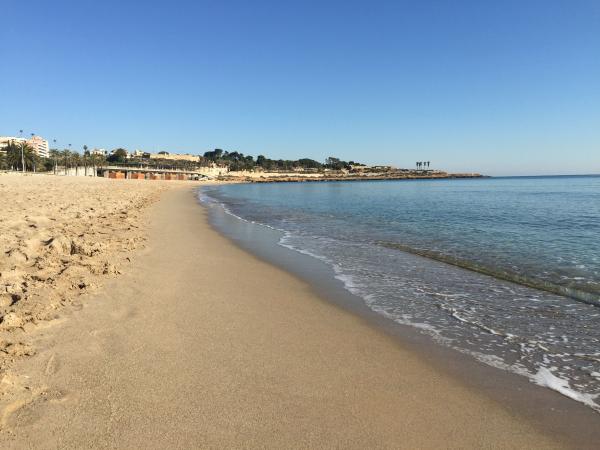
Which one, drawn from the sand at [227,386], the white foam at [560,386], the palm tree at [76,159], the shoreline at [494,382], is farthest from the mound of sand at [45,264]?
the palm tree at [76,159]

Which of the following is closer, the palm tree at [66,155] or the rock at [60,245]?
the rock at [60,245]

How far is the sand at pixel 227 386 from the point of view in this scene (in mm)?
2943

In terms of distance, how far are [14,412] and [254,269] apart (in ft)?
20.0

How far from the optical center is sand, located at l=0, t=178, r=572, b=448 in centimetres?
294

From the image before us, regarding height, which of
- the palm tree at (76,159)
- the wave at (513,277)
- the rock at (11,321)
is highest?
the palm tree at (76,159)

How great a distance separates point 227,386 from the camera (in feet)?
11.9

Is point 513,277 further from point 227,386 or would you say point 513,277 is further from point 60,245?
point 60,245

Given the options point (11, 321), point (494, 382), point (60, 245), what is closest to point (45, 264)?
point (60, 245)

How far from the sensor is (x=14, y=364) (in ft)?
12.1

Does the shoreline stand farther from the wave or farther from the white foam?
the wave

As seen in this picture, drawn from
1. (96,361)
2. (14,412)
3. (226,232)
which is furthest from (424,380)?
(226,232)

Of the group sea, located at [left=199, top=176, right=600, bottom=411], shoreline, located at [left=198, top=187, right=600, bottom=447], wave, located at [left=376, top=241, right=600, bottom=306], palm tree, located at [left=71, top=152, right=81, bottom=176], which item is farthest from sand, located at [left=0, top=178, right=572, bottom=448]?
palm tree, located at [left=71, top=152, right=81, bottom=176]

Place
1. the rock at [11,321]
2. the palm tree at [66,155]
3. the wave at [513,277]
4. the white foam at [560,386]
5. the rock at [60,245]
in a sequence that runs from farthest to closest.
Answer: the palm tree at [66,155] < the rock at [60,245] < the wave at [513,277] < the rock at [11,321] < the white foam at [560,386]

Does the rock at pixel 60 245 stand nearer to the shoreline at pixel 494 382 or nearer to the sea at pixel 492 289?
the shoreline at pixel 494 382
